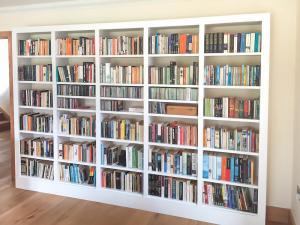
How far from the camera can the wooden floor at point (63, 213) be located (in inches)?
119

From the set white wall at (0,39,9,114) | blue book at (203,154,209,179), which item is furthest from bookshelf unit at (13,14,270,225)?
white wall at (0,39,9,114)

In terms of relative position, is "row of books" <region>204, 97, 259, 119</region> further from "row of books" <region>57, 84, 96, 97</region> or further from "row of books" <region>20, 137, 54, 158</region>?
"row of books" <region>20, 137, 54, 158</region>

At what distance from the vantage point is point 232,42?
9.23 ft

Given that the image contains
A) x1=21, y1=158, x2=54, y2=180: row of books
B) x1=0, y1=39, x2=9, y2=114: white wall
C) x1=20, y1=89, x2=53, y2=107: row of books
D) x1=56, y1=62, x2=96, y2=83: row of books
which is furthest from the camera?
x1=0, y1=39, x2=9, y2=114: white wall

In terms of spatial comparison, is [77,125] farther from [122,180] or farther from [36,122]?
[122,180]

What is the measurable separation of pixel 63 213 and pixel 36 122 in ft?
3.82

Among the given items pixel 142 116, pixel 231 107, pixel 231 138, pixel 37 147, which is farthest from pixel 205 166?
pixel 37 147

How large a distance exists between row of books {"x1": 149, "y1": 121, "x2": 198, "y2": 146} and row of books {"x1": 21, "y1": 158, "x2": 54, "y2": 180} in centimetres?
140

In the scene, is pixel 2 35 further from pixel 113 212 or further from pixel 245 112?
pixel 245 112

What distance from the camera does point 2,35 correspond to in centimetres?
389

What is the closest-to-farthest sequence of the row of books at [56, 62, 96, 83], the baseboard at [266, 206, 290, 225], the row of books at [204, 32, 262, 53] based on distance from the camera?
the row of books at [204, 32, 262, 53]
the baseboard at [266, 206, 290, 225]
the row of books at [56, 62, 96, 83]

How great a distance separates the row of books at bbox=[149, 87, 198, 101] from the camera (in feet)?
9.84

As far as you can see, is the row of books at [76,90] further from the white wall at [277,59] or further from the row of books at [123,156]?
the white wall at [277,59]

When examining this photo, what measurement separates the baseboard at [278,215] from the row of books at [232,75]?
4.20 feet
